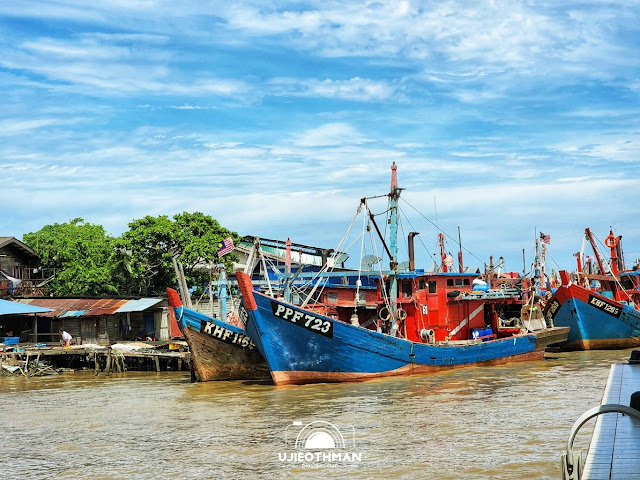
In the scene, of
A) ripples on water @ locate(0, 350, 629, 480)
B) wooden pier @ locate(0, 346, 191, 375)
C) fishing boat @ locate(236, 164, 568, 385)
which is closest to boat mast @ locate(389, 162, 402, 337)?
fishing boat @ locate(236, 164, 568, 385)

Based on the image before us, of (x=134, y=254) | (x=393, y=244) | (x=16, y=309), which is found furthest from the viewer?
(x=134, y=254)

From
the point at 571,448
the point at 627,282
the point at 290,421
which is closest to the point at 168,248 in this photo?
the point at 290,421

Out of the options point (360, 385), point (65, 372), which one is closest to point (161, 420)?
point (360, 385)

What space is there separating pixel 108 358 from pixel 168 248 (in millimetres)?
9328

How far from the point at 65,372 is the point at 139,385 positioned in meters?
7.33

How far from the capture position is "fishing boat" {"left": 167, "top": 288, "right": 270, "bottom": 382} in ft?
89.8

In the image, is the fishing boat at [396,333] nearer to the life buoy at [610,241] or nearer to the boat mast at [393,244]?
the boat mast at [393,244]

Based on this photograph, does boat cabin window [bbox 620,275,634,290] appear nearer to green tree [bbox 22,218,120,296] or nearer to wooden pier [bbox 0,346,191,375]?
wooden pier [bbox 0,346,191,375]

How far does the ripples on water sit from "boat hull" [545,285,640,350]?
6.66 m

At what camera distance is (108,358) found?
3325cm

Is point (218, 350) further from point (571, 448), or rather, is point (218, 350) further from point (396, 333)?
point (571, 448)

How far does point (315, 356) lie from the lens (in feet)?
81.8

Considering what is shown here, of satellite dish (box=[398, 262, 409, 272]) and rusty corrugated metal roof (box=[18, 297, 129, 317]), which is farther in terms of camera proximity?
rusty corrugated metal roof (box=[18, 297, 129, 317])

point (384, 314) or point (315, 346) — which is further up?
point (384, 314)
